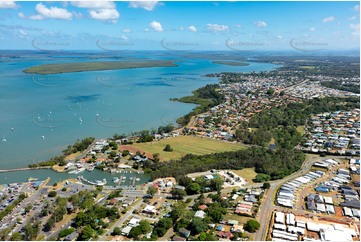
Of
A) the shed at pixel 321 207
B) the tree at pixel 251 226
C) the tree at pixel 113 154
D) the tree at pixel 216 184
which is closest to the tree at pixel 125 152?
the tree at pixel 113 154

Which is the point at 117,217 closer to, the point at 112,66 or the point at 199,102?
the point at 199,102

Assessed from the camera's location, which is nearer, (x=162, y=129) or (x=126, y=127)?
(x=162, y=129)

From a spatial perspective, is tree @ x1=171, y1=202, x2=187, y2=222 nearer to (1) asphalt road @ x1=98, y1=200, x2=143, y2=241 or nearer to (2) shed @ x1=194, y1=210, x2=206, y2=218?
(2) shed @ x1=194, y1=210, x2=206, y2=218

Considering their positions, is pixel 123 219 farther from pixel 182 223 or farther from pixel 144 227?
pixel 182 223

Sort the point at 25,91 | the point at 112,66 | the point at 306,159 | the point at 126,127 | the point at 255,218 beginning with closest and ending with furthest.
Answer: the point at 255,218, the point at 306,159, the point at 126,127, the point at 25,91, the point at 112,66

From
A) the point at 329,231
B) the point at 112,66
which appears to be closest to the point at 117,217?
the point at 329,231

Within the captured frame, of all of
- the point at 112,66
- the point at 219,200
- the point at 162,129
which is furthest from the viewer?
the point at 112,66

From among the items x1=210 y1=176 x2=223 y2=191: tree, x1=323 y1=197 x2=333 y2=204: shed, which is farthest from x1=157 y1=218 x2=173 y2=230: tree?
x1=323 y1=197 x2=333 y2=204: shed
